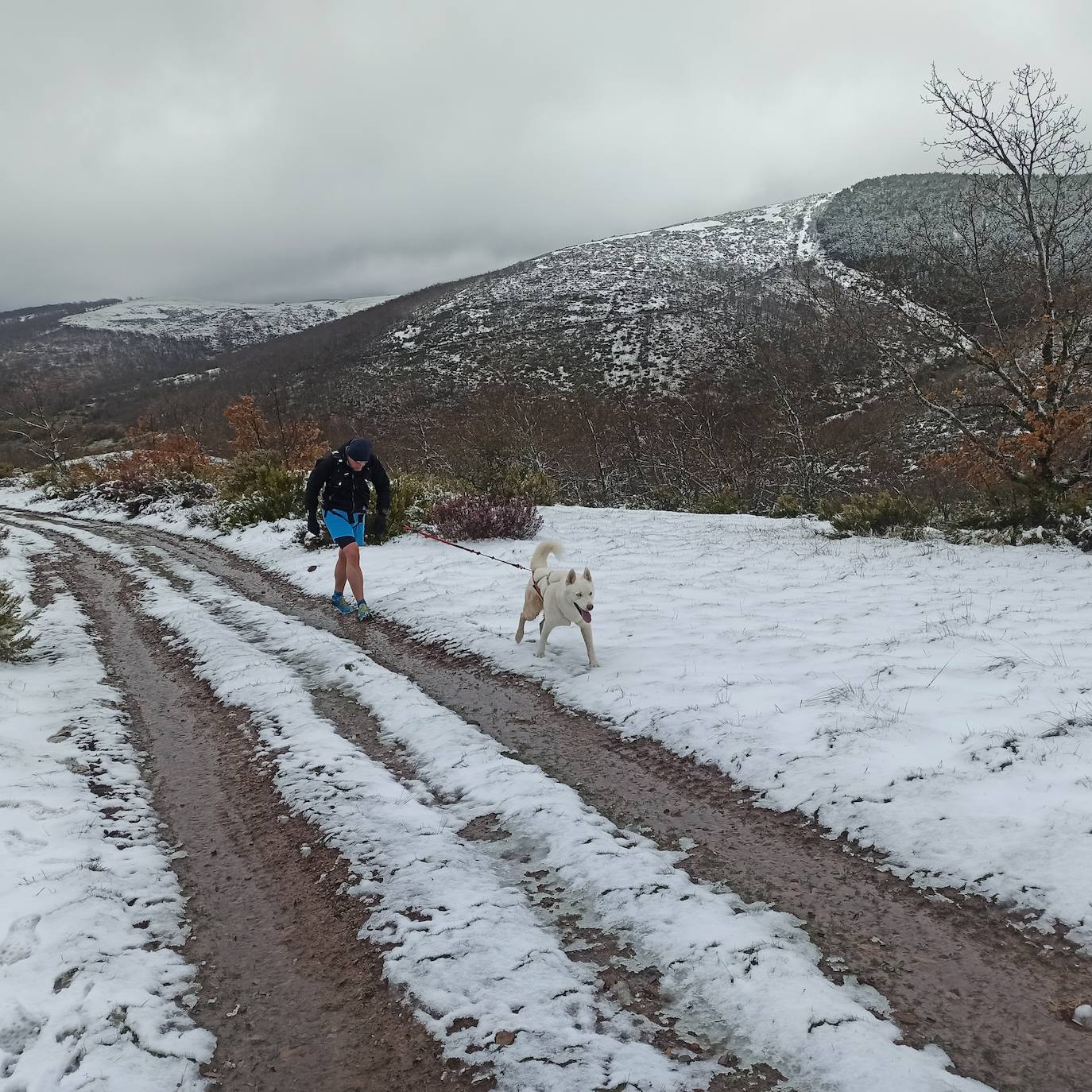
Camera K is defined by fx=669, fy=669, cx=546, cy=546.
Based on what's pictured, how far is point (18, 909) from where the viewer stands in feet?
9.07

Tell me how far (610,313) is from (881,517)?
7335cm

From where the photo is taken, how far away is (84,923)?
270cm

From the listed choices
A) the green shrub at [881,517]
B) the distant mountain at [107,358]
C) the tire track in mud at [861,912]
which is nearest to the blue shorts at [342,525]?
the tire track in mud at [861,912]

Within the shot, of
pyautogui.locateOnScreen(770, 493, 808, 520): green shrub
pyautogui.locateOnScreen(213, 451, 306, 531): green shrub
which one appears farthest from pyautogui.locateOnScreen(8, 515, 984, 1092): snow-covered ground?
pyautogui.locateOnScreen(770, 493, 808, 520): green shrub

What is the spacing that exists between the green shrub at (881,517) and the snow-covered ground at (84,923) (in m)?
9.60

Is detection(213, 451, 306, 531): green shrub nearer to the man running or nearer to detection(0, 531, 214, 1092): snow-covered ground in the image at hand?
the man running

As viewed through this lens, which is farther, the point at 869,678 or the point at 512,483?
the point at 512,483

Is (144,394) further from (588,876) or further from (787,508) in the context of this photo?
(588,876)

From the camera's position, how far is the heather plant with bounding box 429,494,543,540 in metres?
10.9

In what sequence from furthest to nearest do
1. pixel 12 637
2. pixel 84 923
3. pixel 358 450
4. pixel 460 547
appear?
pixel 460 547 < pixel 358 450 < pixel 12 637 < pixel 84 923

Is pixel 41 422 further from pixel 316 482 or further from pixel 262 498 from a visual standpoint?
pixel 316 482

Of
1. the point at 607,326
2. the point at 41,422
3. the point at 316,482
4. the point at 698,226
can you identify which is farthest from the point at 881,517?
the point at 698,226

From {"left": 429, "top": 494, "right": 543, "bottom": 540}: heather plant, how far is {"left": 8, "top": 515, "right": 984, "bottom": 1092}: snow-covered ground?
6501 millimetres

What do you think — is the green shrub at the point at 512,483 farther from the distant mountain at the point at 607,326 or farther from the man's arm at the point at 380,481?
the distant mountain at the point at 607,326
